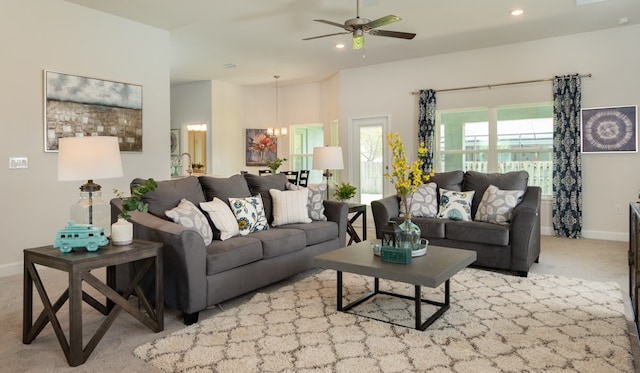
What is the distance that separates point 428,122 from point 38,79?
17.6 feet

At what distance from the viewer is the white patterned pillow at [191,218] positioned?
314 centimetres

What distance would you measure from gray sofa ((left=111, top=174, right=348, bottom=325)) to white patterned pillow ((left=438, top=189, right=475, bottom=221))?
3.72ft

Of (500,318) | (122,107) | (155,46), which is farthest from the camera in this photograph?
(155,46)

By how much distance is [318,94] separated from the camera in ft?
30.1

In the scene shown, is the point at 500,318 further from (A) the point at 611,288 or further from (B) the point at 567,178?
(B) the point at 567,178

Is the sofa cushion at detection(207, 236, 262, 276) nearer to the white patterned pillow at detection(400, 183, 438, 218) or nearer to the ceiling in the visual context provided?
the white patterned pillow at detection(400, 183, 438, 218)

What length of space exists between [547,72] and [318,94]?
178 inches

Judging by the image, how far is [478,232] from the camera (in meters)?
4.19

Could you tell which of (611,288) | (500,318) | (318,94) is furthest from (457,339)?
(318,94)

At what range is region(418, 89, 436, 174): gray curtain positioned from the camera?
694cm

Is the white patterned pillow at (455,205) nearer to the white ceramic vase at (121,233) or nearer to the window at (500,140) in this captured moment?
the window at (500,140)

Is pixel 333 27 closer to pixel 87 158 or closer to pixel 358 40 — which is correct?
pixel 358 40

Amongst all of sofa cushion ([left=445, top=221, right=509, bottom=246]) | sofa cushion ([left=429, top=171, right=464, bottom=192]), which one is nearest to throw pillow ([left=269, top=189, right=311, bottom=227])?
sofa cushion ([left=445, top=221, right=509, bottom=246])

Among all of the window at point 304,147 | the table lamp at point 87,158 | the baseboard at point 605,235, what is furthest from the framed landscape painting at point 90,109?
the baseboard at point 605,235
